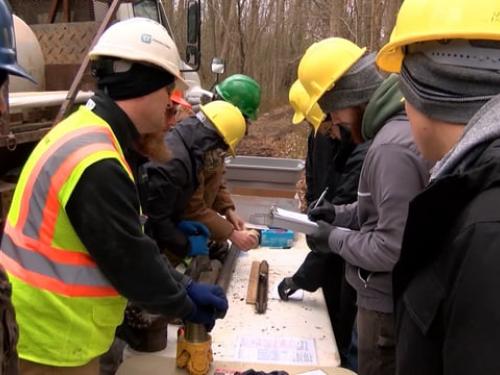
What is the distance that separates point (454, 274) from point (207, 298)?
1.15 meters

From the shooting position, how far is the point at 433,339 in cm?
86

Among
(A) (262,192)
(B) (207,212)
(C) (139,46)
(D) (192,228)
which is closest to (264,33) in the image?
(A) (262,192)

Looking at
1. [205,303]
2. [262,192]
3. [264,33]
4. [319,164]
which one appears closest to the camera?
[205,303]

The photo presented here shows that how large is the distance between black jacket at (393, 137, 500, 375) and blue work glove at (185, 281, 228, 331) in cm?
96

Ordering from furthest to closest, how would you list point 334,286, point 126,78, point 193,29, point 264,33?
1. point 264,33
2. point 193,29
3. point 334,286
4. point 126,78

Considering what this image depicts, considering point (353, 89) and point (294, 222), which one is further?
point (294, 222)

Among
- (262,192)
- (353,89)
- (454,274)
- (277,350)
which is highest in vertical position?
(454,274)

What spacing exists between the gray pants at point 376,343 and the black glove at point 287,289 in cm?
64

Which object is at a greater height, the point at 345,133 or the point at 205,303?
the point at 345,133

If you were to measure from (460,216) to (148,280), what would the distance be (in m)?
0.96

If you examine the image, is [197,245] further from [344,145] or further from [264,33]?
[264,33]

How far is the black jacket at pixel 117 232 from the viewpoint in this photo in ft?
4.61

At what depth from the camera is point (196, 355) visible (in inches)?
72.8

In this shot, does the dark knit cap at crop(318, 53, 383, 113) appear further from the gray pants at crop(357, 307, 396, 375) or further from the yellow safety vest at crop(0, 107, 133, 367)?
the yellow safety vest at crop(0, 107, 133, 367)
